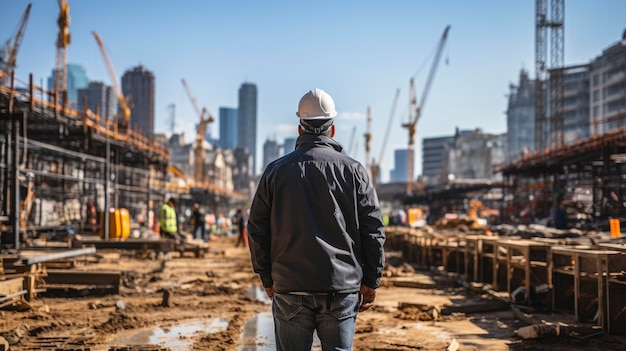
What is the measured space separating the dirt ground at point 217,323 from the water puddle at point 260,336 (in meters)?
0.01

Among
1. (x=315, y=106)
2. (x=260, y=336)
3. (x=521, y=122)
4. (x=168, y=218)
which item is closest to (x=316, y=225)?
(x=315, y=106)

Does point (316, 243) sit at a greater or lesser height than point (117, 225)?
greater

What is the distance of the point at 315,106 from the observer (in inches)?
142

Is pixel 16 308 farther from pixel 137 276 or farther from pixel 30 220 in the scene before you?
pixel 30 220

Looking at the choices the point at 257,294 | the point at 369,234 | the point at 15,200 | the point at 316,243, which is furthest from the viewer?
the point at 15,200

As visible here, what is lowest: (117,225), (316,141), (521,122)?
(117,225)

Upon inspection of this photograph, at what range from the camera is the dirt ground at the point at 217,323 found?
7.32 meters

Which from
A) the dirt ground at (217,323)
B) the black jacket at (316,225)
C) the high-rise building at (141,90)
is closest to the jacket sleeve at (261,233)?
the black jacket at (316,225)

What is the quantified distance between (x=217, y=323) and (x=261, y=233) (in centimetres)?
603

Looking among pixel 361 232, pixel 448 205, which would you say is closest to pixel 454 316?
pixel 361 232

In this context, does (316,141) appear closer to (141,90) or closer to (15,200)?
(15,200)

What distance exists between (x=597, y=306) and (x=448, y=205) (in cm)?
5902

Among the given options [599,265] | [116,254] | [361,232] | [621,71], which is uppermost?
[621,71]

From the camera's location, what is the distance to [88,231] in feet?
89.6
